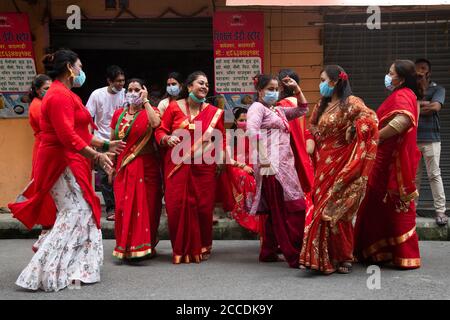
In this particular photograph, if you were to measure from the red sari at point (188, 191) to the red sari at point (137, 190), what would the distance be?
158 mm

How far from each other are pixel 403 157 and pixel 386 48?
143 inches

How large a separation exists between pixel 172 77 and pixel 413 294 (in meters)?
3.32

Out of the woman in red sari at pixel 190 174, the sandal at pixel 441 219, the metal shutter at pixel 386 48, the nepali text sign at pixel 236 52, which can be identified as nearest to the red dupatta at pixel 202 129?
the woman in red sari at pixel 190 174

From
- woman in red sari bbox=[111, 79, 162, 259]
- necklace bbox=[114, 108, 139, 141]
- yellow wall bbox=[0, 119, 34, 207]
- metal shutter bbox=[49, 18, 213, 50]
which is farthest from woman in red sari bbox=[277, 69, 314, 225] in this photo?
yellow wall bbox=[0, 119, 34, 207]

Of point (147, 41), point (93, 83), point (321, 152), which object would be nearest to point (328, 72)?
point (321, 152)

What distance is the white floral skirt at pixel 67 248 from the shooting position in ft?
16.1

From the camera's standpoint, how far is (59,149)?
5.02m

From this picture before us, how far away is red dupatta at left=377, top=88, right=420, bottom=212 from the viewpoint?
5543 mm

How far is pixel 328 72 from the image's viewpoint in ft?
18.0

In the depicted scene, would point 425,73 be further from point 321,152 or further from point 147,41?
point 147,41

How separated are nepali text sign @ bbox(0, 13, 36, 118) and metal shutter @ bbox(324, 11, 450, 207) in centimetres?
403

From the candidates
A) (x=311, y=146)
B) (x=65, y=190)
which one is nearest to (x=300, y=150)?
(x=311, y=146)

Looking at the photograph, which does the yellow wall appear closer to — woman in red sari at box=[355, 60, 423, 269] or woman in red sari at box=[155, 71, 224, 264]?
woman in red sari at box=[155, 71, 224, 264]

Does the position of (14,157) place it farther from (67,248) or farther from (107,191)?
(67,248)
